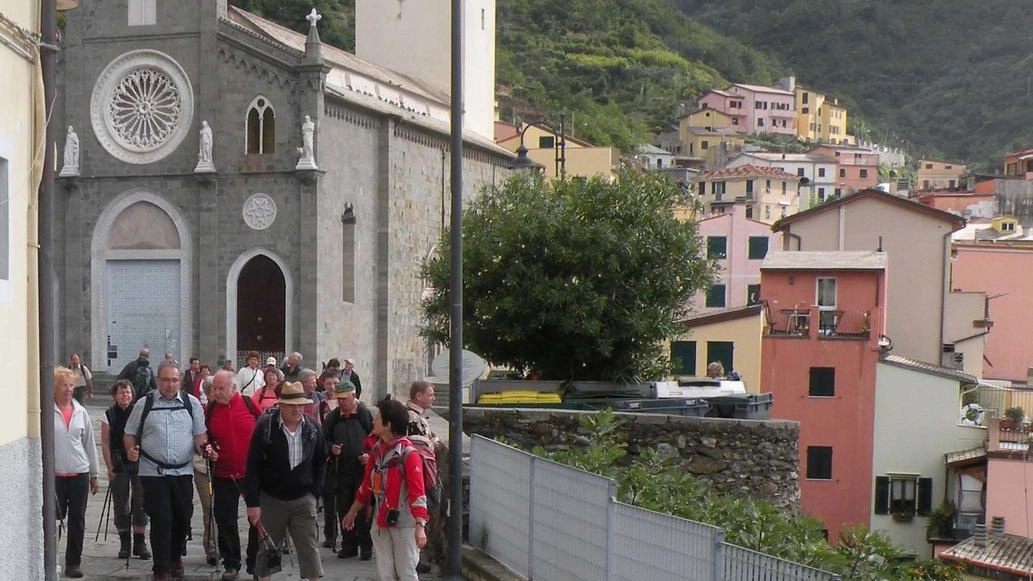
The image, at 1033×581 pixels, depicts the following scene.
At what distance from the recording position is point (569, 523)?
35.7 feet

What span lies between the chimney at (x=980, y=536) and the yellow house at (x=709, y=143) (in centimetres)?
10468

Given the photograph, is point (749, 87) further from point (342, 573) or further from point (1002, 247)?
point (342, 573)

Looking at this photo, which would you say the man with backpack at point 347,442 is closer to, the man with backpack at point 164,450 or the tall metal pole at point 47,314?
the man with backpack at point 164,450

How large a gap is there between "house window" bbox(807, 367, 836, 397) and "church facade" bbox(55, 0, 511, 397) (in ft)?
38.5

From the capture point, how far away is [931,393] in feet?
127

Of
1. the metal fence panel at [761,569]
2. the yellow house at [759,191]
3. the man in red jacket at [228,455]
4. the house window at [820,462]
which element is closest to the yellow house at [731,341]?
the house window at [820,462]

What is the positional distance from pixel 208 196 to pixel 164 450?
24.3m

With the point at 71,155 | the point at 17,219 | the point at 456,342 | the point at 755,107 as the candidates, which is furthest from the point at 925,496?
the point at 755,107

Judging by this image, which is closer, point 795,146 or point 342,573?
point 342,573

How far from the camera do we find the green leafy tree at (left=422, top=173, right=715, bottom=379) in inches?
984

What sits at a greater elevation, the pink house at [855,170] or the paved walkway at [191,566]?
the pink house at [855,170]

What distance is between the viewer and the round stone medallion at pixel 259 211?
3447 centimetres

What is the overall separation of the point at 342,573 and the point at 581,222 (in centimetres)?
1400

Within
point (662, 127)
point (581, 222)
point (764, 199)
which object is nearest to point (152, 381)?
point (581, 222)
